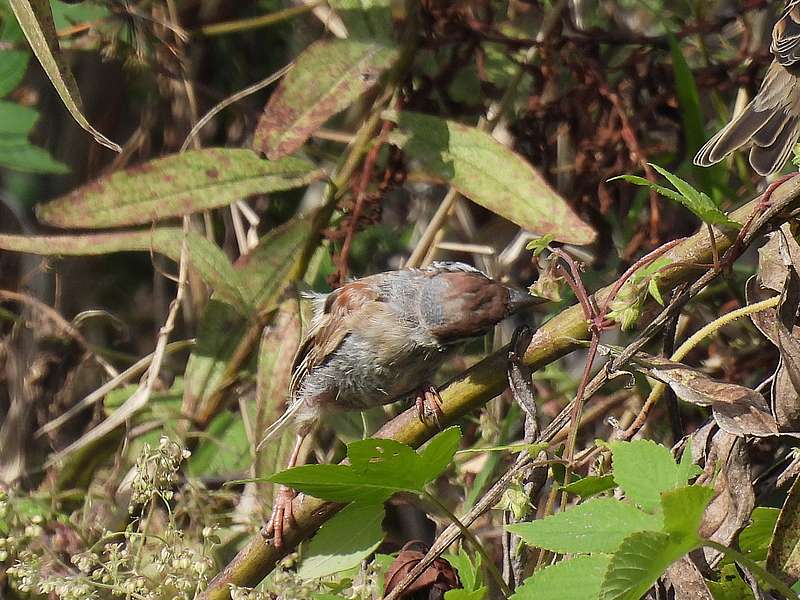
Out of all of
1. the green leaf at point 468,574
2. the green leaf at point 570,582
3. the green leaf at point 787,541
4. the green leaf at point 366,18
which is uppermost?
the green leaf at point 366,18

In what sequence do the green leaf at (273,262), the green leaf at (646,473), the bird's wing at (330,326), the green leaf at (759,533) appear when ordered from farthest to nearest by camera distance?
1. the green leaf at (273,262)
2. the bird's wing at (330,326)
3. the green leaf at (759,533)
4. the green leaf at (646,473)

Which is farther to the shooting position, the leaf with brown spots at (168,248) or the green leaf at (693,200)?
the leaf with brown spots at (168,248)

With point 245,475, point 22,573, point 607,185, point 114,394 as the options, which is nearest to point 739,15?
point 607,185

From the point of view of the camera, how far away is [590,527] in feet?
4.77

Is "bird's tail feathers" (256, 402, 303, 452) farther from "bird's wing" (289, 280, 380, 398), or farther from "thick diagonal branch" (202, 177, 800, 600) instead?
"thick diagonal branch" (202, 177, 800, 600)

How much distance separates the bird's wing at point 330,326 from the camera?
2527 millimetres

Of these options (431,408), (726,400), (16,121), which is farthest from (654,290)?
(16,121)

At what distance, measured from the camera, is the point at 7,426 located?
3359 mm

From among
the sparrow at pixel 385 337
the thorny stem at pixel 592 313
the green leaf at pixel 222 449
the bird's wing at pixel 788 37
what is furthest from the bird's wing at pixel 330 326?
the bird's wing at pixel 788 37

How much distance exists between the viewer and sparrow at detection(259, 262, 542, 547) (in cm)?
212

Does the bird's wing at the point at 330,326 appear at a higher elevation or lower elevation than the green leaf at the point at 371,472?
lower

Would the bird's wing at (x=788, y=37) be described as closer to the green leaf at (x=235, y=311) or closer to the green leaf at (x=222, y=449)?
the green leaf at (x=235, y=311)

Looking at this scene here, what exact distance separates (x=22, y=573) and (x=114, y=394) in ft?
4.20

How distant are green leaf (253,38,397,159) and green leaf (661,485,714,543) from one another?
1697mm
